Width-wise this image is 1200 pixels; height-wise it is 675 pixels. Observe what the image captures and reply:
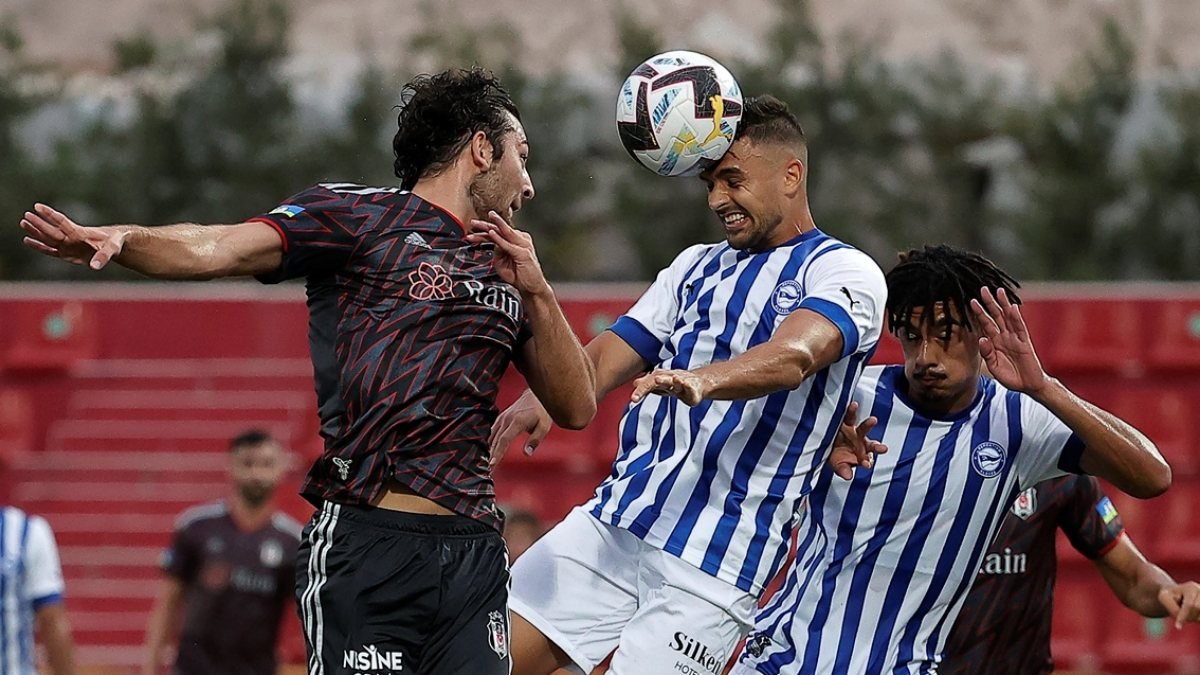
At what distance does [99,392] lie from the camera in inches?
515

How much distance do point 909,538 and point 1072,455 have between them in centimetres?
58

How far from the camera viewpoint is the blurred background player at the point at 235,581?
9656 millimetres

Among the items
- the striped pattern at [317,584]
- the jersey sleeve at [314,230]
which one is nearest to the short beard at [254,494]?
the striped pattern at [317,584]

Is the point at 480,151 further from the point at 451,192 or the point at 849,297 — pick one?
the point at 849,297

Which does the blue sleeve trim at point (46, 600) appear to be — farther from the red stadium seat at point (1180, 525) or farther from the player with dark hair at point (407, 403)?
the red stadium seat at point (1180, 525)

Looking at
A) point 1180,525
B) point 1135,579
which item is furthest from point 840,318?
point 1180,525

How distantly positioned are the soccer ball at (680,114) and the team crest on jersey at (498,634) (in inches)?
57.9

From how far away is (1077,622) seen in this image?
12000 millimetres

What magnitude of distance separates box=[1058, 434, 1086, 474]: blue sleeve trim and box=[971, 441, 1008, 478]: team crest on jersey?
0.62 feet

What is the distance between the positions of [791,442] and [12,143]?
20.1m

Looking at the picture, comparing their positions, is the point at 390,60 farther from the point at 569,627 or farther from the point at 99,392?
the point at 569,627

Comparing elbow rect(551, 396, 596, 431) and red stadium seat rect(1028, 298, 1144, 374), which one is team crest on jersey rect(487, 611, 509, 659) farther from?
red stadium seat rect(1028, 298, 1144, 374)

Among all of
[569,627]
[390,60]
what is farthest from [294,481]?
[390,60]

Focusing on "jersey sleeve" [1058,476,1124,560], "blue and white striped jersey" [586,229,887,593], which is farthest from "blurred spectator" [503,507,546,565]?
"blue and white striped jersey" [586,229,887,593]
